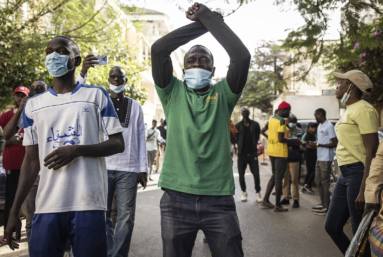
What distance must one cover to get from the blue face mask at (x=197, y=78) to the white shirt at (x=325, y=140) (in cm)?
474

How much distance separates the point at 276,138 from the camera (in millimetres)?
6945

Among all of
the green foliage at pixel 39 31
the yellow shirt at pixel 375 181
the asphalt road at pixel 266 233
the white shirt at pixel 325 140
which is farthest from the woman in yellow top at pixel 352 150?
the green foliage at pixel 39 31

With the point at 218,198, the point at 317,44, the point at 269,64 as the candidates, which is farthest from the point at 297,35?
the point at 269,64

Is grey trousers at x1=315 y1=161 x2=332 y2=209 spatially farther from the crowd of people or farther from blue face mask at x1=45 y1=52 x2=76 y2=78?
blue face mask at x1=45 y1=52 x2=76 y2=78

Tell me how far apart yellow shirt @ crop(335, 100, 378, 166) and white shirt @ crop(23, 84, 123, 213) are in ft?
7.64

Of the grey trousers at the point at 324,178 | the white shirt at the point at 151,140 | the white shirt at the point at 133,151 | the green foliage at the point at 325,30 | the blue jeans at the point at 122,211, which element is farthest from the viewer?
the white shirt at the point at 151,140

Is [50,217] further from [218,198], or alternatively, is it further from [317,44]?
[317,44]

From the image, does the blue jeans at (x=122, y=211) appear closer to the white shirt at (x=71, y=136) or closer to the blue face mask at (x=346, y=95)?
the white shirt at (x=71, y=136)

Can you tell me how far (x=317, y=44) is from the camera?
20.1 feet

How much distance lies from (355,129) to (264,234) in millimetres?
2517

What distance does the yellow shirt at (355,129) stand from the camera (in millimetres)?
3273

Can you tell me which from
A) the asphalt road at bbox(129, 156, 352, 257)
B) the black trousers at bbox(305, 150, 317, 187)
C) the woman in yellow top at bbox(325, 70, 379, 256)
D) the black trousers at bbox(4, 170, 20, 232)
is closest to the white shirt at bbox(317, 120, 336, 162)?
the asphalt road at bbox(129, 156, 352, 257)

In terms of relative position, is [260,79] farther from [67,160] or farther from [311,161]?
[67,160]

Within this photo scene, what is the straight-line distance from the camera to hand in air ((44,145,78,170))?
6.80 ft
